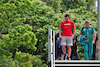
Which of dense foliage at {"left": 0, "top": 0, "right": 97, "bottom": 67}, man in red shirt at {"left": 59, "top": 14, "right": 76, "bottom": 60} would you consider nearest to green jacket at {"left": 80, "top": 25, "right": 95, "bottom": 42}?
man in red shirt at {"left": 59, "top": 14, "right": 76, "bottom": 60}

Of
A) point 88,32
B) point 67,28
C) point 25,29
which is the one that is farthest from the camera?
point 25,29

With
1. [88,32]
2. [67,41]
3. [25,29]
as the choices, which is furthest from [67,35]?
[25,29]

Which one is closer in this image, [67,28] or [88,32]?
[67,28]

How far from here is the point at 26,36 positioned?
61.1ft

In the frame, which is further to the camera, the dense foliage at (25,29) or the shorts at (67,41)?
the dense foliage at (25,29)

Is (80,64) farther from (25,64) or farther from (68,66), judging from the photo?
(25,64)

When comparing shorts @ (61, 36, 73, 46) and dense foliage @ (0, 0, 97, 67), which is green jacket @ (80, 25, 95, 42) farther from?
dense foliage @ (0, 0, 97, 67)

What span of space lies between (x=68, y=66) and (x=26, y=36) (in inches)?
490

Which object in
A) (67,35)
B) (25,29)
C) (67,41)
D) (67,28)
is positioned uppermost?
(67,28)

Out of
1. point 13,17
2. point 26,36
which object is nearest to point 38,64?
point 26,36

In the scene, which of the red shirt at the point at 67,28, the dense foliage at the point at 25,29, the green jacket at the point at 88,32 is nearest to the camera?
the red shirt at the point at 67,28

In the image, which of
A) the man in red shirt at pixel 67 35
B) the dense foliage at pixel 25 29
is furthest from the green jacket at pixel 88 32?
the dense foliage at pixel 25 29

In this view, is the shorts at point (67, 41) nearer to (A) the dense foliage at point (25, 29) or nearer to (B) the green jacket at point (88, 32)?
(B) the green jacket at point (88, 32)

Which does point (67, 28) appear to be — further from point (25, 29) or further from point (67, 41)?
point (25, 29)
